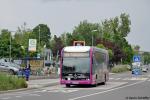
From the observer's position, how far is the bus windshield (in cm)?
3697

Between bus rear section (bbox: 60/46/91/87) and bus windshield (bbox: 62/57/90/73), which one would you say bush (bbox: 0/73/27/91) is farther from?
bus windshield (bbox: 62/57/90/73)

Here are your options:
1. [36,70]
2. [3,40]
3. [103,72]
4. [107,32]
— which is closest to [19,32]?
[107,32]

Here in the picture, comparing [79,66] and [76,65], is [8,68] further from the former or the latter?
[79,66]

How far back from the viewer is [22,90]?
33.4m

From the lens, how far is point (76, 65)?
122 feet

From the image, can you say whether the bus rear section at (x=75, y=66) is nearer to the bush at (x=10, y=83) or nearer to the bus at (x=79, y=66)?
the bus at (x=79, y=66)

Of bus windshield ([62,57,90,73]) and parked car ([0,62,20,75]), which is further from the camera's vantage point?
parked car ([0,62,20,75])

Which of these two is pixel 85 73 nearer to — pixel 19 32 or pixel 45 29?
pixel 19 32

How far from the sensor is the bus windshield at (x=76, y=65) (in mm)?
36969

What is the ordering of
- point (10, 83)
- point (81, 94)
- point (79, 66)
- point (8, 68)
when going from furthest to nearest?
point (8, 68) < point (79, 66) < point (10, 83) < point (81, 94)

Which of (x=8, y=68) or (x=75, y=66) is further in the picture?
(x=8, y=68)

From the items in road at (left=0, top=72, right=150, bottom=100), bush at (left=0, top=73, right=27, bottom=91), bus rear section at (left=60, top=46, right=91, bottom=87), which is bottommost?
road at (left=0, top=72, right=150, bottom=100)

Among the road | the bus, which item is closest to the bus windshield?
the bus

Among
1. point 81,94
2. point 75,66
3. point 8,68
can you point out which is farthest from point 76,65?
point 8,68
